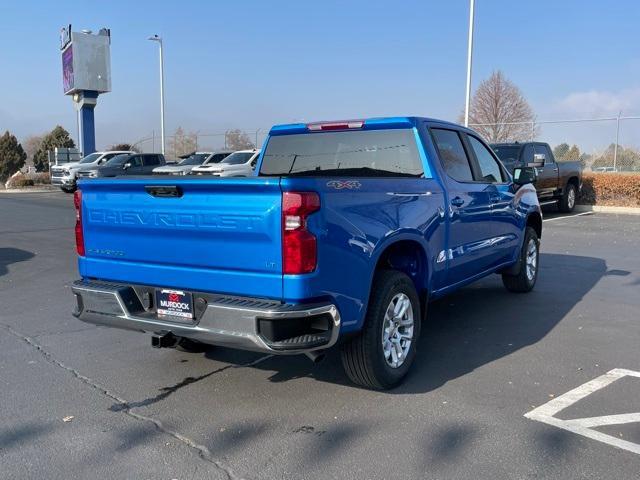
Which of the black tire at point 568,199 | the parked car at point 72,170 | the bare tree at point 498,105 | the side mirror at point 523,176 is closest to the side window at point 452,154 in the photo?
the side mirror at point 523,176

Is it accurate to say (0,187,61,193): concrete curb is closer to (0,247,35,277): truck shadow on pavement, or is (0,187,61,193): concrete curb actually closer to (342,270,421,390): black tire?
(0,247,35,277): truck shadow on pavement

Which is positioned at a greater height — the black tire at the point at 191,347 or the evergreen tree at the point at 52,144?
the evergreen tree at the point at 52,144

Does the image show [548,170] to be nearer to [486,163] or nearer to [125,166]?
[486,163]

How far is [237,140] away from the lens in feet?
128

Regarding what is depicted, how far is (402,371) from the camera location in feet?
14.5

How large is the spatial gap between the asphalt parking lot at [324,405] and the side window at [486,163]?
1.47 metres

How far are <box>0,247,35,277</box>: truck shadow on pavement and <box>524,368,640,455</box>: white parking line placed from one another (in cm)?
830

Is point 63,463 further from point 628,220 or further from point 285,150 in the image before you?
point 628,220

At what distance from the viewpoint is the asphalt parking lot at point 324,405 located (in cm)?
329

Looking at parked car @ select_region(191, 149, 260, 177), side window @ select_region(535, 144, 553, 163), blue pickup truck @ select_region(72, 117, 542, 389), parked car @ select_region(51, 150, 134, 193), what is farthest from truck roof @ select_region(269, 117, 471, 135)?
parked car @ select_region(51, 150, 134, 193)

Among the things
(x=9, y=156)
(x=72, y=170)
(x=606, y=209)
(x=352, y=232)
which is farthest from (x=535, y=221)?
(x=9, y=156)

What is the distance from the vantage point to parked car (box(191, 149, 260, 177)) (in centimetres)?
2219

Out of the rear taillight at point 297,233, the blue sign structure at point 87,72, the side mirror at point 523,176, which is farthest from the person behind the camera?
the blue sign structure at point 87,72

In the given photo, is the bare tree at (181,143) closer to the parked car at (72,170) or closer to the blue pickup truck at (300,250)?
the parked car at (72,170)
